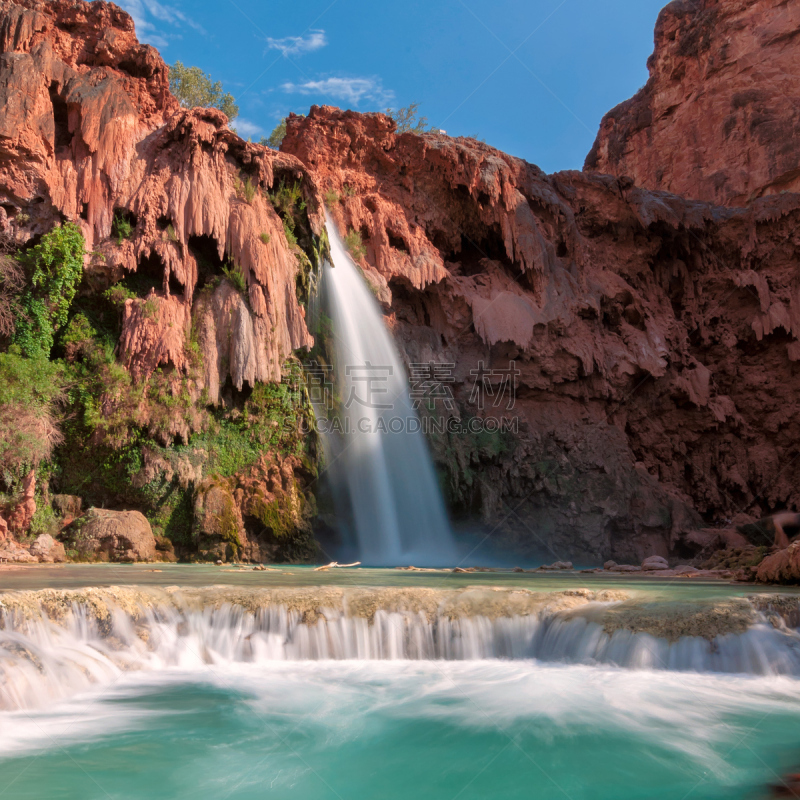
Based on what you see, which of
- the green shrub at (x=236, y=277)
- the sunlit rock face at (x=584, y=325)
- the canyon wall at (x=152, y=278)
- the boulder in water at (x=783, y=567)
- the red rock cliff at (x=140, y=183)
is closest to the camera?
the boulder in water at (x=783, y=567)

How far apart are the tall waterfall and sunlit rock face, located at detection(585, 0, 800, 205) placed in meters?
21.6

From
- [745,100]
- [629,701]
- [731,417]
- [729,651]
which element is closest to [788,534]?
[729,651]

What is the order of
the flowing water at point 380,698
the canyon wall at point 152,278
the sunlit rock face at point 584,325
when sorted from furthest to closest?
the sunlit rock face at point 584,325 → the canyon wall at point 152,278 → the flowing water at point 380,698

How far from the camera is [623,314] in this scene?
23734 millimetres

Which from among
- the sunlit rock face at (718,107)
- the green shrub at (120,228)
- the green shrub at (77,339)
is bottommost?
the green shrub at (77,339)

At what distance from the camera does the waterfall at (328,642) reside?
18.4ft

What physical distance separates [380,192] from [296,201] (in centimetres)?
457

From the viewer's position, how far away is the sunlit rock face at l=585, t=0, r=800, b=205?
30.2 meters

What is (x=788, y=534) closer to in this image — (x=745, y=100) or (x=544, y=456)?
(x=544, y=456)

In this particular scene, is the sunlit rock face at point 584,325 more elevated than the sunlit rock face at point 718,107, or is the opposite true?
the sunlit rock face at point 718,107

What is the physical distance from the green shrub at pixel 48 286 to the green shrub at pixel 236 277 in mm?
3077

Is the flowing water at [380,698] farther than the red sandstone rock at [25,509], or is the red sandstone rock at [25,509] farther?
the red sandstone rock at [25,509]

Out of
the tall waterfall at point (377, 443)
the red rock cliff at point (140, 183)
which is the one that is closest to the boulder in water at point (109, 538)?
the red rock cliff at point (140, 183)

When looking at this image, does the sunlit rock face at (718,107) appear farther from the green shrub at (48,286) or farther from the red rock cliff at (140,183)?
the green shrub at (48,286)
